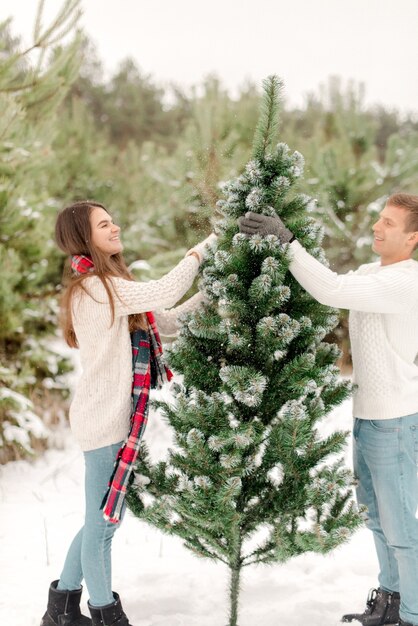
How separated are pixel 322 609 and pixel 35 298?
4209 millimetres

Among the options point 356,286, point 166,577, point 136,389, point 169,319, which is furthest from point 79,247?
point 166,577

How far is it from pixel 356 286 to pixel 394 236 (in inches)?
14.3

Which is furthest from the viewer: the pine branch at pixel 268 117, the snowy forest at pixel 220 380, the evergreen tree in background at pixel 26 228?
the evergreen tree in background at pixel 26 228

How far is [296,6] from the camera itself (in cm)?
3009

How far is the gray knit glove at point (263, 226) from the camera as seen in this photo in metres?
2.09

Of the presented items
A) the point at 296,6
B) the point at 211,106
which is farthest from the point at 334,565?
the point at 296,6

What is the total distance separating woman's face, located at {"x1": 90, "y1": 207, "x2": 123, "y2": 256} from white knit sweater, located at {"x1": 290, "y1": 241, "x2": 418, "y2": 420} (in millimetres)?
897

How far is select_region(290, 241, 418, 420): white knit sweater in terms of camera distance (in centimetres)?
229

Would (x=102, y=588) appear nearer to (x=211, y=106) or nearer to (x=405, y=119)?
(x=211, y=106)

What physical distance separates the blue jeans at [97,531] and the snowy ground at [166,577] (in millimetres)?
533

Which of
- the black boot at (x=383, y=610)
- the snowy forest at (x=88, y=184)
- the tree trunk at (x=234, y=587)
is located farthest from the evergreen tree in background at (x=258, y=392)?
the snowy forest at (x=88, y=184)

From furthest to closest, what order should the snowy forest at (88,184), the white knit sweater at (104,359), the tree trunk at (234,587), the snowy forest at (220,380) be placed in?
the snowy forest at (88,184) < the tree trunk at (234,587) < the white knit sweater at (104,359) < the snowy forest at (220,380)

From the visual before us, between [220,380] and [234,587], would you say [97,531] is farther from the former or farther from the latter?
[220,380]

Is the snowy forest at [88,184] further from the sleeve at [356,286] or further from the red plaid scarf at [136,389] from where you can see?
the sleeve at [356,286]
